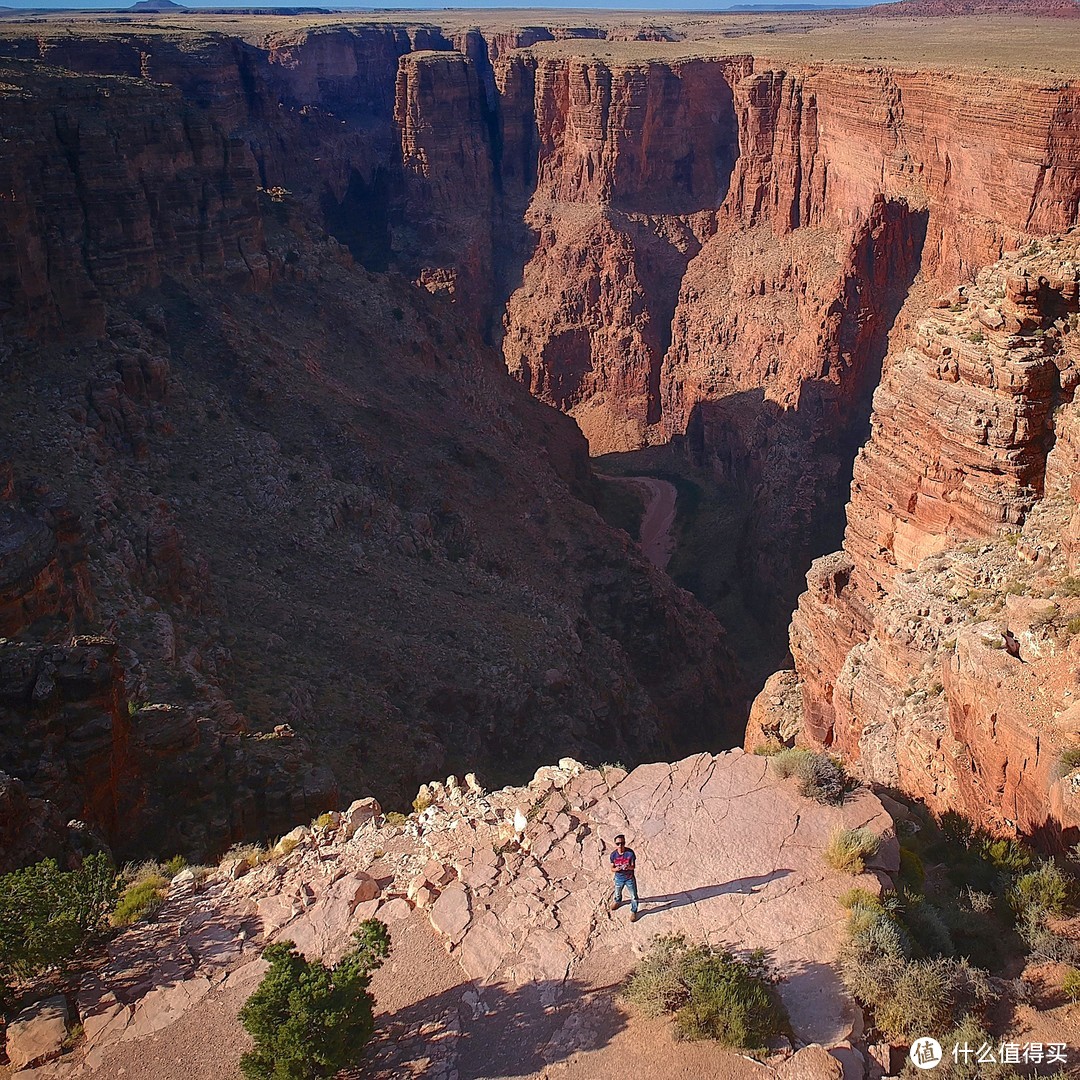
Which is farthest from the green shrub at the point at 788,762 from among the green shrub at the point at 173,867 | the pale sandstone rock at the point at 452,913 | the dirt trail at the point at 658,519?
the dirt trail at the point at 658,519

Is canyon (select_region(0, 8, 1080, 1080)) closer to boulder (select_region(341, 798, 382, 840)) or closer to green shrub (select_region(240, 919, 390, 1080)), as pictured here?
boulder (select_region(341, 798, 382, 840))

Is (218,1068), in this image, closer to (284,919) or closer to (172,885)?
(284,919)

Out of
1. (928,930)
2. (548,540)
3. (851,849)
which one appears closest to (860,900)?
(851,849)

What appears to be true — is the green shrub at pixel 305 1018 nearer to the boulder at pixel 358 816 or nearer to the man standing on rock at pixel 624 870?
the man standing on rock at pixel 624 870

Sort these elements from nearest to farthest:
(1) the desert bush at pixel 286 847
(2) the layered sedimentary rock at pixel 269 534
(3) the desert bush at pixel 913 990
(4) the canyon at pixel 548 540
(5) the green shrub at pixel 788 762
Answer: (3) the desert bush at pixel 913 990 → (4) the canyon at pixel 548 540 → (5) the green shrub at pixel 788 762 → (1) the desert bush at pixel 286 847 → (2) the layered sedimentary rock at pixel 269 534

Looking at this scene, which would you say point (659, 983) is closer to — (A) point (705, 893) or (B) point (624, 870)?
(B) point (624, 870)

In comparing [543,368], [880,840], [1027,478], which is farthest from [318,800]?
[543,368]
